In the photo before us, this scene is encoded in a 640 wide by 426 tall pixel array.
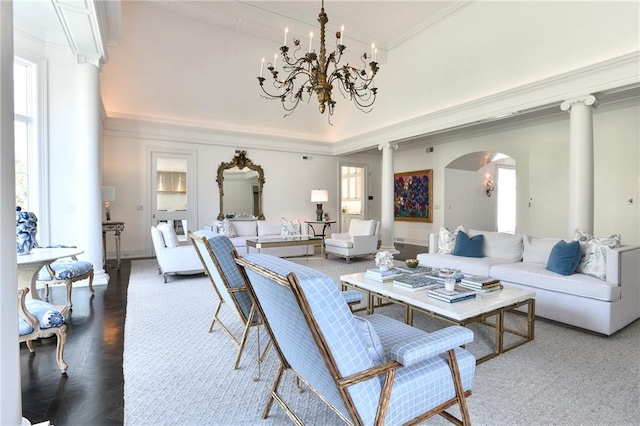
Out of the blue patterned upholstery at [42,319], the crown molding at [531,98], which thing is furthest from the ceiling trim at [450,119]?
the blue patterned upholstery at [42,319]

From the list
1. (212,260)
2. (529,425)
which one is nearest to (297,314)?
(212,260)

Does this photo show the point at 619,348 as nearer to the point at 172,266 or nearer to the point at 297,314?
the point at 297,314

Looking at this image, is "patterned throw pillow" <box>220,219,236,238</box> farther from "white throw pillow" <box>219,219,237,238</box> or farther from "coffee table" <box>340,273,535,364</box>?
"coffee table" <box>340,273,535,364</box>

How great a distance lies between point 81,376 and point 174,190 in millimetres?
5819

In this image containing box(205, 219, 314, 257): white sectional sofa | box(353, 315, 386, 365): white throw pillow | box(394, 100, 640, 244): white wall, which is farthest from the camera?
box(205, 219, 314, 257): white sectional sofa

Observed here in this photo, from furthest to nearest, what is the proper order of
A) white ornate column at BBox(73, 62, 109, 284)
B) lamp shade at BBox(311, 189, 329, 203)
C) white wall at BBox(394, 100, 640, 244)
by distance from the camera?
lamp shade at BBox(311, 189, 329, 203)
white wall at BBox(394, 100, 640, 244)
white ornate column at BBox(73, 62, 109, 284)

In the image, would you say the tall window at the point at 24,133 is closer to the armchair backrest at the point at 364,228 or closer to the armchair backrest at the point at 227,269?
the armchair backrest at the point at 227,269

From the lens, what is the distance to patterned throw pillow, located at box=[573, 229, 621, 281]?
3.04 metres

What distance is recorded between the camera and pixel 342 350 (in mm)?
1163

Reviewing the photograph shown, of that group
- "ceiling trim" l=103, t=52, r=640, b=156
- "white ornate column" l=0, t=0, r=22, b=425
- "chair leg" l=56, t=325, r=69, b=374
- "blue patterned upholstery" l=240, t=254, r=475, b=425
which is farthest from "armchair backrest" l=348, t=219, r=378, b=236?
"white ornate column" l=0, t=0, r=22, b=425

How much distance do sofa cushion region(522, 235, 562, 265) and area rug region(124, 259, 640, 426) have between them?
845 mm

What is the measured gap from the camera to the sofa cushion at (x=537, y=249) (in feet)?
12.3

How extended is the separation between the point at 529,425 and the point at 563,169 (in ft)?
20.9

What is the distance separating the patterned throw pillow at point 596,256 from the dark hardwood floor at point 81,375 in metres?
3.96
